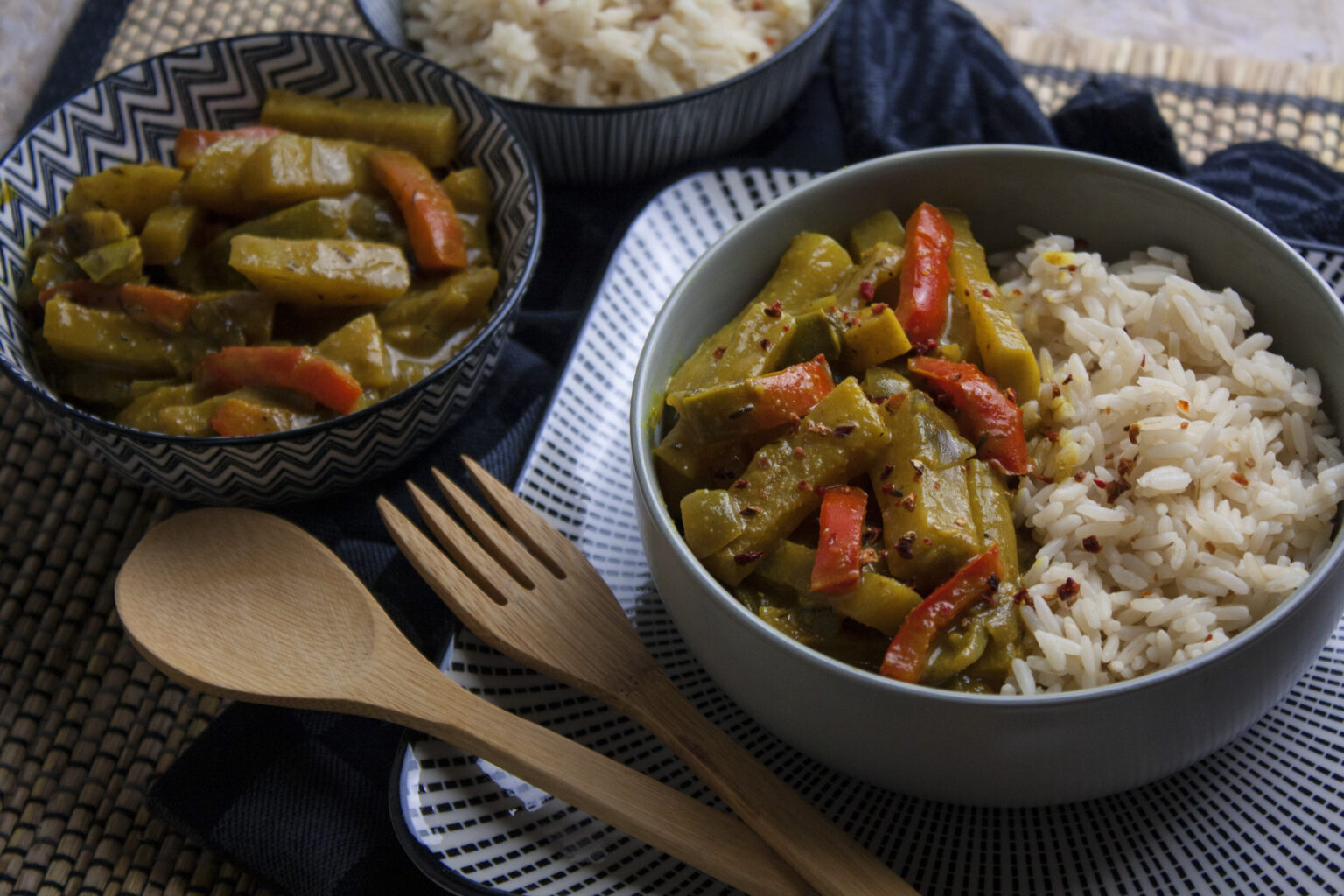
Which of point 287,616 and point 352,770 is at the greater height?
point 287,616

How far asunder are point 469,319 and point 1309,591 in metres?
1.58

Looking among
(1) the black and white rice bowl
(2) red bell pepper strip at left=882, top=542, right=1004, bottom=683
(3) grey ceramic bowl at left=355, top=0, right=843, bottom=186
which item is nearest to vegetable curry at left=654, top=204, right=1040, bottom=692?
(2) red bell pepper strip at left=882, top=542, right=1004, bottom=683

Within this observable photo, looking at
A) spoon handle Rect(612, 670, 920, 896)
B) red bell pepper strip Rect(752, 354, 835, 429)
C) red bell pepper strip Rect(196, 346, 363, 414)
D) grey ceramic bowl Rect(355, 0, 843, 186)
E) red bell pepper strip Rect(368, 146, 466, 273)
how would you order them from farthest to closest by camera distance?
grey ceramic bowl Rect(355, 0, 843, 186)
red bell pepper strip Rect(368, 146, 466, 273)
red bell pepper strip Rect(196, 346, 363, 414)
red bell pepper strip Rect(752, 354, 835, 429)
spoon handle Rect(612, 670, 920, 896)

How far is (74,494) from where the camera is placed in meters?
2.34

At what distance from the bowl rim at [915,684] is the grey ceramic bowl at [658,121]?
711 millimetres

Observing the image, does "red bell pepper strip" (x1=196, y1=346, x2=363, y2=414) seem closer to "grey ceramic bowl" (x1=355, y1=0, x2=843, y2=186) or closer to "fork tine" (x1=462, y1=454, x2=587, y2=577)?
"fork tine" (x1=462, y1=454, x2=587, y2=577)

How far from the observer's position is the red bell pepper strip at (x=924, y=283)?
72.9 inches

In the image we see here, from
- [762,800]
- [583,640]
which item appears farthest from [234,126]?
[762,800]

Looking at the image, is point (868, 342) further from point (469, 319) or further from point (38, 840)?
point (38, 840)

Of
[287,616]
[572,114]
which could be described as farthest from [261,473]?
[572,114]

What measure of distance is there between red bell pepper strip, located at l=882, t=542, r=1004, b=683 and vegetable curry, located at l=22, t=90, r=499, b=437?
1.14 meters

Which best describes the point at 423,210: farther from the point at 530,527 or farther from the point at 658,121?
the point at 530,527

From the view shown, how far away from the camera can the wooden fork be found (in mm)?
1537

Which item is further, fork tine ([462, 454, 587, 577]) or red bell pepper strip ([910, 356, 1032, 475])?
fork tine ([462, 454, 587, 577])
